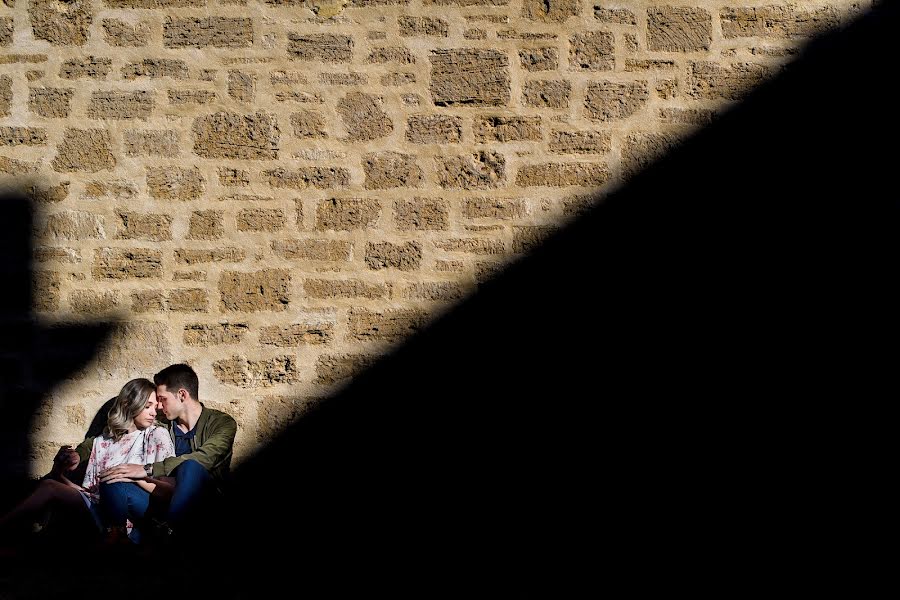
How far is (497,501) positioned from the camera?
3.59 meters

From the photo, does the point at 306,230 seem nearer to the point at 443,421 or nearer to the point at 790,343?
the point at 443,421

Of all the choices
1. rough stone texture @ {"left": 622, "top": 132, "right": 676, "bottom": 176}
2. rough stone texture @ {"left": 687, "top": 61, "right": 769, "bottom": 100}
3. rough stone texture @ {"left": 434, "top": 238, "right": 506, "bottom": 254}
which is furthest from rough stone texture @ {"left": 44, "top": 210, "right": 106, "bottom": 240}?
rough stone texture @ {"left": 687, "top": 61, "right": 769, "bottom": 100}

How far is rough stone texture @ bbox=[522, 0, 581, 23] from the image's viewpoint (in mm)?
3703

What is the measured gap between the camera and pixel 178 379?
11.3ft

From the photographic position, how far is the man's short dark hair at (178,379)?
3.44 meters

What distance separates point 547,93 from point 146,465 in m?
2.35

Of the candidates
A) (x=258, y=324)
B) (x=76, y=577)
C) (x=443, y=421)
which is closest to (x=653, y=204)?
(x=443, y=421)

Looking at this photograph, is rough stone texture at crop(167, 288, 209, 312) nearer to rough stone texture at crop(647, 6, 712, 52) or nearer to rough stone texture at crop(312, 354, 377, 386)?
rough stone texture at crop(312, 354, 377, 386)

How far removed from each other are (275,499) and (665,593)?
167 cm

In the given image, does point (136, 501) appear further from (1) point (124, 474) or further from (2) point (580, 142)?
(2) point (580, 142)

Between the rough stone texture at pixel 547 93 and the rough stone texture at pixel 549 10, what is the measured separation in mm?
289

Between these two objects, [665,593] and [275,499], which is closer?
[665,593]

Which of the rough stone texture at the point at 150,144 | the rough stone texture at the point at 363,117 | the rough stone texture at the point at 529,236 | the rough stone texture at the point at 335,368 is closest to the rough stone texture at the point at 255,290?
the rough stone texture at the point at 335,368

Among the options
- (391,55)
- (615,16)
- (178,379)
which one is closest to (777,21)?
(615,16)
